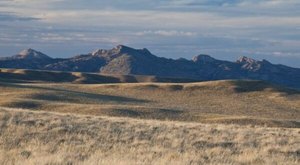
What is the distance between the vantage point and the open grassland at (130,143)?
17.0m

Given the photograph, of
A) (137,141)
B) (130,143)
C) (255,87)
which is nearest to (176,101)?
Result: (255,87)

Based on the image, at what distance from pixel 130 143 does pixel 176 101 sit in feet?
153

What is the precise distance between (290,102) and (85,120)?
47727 millimetres

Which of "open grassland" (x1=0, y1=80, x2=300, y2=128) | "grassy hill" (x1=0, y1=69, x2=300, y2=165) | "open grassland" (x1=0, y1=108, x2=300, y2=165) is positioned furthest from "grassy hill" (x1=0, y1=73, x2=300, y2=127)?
"open grassland" (x1=0, y1=108, x2=300, y2=165)

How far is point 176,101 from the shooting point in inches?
2675

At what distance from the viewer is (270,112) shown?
57.8 metres

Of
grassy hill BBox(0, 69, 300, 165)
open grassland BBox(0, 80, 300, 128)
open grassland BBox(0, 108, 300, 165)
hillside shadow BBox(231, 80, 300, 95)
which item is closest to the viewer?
open grassland BBox(0, 108, 300, 165)

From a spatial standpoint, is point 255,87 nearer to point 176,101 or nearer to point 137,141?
point 176,101

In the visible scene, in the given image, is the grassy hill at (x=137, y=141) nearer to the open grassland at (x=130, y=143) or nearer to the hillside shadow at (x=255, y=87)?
the open grassland at (x=130, y=143)

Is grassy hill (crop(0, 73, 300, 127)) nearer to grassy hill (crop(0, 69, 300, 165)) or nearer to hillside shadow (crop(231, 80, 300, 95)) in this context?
hillside shadow (crop(231, 80, 300, 95))

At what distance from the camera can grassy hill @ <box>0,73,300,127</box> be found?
151 ft

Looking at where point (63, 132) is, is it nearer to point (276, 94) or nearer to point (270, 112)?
point (270, 112)

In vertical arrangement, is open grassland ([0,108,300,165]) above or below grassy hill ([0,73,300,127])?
above

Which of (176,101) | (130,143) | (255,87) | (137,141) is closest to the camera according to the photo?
(130,143)
